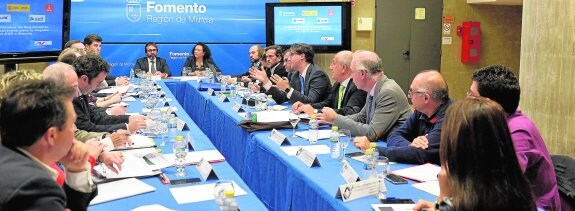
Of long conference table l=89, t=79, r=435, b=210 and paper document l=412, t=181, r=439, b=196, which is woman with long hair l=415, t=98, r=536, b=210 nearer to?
long conference table l=89, t=79, r=435, b=210

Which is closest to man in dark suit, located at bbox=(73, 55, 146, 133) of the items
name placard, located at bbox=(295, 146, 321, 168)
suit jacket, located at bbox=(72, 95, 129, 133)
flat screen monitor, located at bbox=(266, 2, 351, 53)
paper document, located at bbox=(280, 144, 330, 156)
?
suit jacket, located at bbox=(72, 95, 129, 133)

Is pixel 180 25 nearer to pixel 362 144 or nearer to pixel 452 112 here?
pixel 362 144

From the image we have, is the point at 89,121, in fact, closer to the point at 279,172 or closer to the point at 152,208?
Result: the point at 279,172

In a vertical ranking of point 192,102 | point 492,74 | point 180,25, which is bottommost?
point 192,102

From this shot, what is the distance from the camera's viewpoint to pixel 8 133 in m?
1.35

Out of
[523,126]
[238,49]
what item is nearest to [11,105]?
[523,126]

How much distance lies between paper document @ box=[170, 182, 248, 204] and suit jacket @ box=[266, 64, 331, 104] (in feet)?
9.03

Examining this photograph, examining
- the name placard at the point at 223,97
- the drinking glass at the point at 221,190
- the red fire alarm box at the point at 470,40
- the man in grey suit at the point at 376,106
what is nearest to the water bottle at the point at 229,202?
the drinking glass at the point at 221,190

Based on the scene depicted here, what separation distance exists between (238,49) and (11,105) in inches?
323

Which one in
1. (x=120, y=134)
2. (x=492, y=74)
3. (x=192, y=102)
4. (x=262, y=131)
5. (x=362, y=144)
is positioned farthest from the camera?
(x=192, y=102)

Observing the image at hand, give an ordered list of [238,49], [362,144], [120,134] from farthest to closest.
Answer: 1. [238,49]
2. [362,144]
3. [120,134]

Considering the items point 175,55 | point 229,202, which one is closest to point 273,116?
point 229,202

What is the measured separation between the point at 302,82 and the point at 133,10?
4.42 m

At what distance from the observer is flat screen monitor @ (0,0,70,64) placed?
17.8 ft
